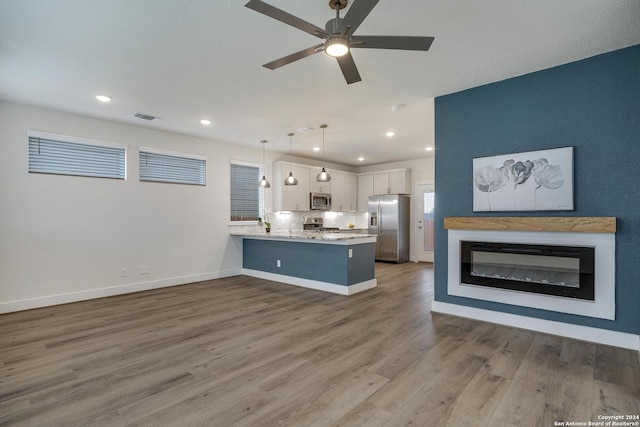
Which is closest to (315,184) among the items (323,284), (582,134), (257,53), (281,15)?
(323,284)

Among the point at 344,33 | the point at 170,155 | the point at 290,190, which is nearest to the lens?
the point at 344,33

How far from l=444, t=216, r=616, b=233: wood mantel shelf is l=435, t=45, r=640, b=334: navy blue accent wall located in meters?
0.10

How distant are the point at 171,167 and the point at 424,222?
6.27 metres

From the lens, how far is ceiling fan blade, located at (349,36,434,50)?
216cm

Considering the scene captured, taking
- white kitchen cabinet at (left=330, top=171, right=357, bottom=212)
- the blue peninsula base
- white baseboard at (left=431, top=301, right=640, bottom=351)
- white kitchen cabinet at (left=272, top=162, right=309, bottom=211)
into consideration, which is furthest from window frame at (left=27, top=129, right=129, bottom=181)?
white baseboard at (left=431, top=301, right=640, bottom=351)

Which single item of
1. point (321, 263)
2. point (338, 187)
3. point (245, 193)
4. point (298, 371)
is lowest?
point (298, 371)

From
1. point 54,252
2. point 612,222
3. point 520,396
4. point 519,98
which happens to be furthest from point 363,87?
point 54,252

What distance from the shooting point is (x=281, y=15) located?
197 cm

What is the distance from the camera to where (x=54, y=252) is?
15.2 feet

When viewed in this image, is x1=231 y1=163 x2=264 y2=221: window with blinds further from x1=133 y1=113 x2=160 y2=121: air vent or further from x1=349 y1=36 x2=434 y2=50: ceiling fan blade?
x1=349 y1=36 x2=434 y2=50: ceiling fan blade

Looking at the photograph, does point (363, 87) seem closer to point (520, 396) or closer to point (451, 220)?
point (451, 220)

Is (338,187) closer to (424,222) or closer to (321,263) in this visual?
(424,222)

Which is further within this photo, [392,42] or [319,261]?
[319,261]

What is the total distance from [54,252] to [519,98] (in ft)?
21.0
